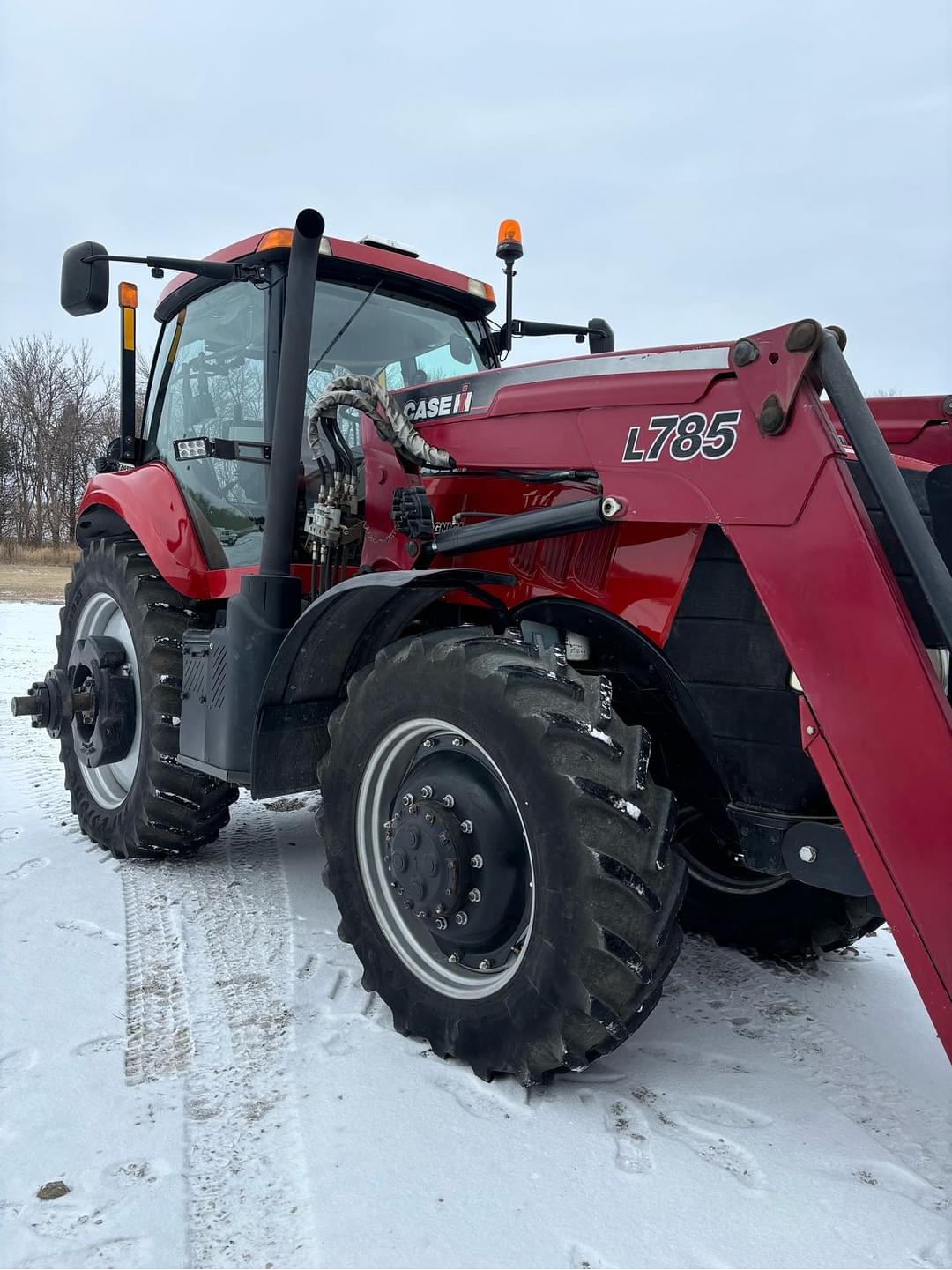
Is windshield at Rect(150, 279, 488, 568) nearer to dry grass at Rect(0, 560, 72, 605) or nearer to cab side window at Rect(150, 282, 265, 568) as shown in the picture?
cab side window at Rect(150, 282, 265, 568)

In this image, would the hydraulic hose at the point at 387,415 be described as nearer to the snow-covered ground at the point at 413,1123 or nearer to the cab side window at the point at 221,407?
the cab side window at the point at 221,407

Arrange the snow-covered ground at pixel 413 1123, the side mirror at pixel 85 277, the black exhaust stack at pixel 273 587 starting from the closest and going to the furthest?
the snow-covered ground at pixel 413 1123, the black exhaust stack at pixel 273 587, the side mirror at pixel 85 277

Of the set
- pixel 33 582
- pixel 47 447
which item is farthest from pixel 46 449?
pixel 33 582

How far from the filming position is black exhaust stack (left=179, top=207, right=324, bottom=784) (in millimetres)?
3014

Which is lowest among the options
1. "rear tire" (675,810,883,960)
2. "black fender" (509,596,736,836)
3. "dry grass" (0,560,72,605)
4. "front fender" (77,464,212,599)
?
"dry grass" (0,560,72,605)

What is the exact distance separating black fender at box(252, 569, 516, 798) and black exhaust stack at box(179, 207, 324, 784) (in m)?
0.10

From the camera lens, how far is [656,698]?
2.62 metres

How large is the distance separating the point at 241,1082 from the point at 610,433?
70.1 inches

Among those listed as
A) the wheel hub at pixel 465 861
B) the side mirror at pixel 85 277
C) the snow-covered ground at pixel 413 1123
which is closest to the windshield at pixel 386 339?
the side mirror at pixel 85 277

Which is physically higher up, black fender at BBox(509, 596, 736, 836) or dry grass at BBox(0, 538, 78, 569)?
black fender at BBox(509, 596, 736, 836)

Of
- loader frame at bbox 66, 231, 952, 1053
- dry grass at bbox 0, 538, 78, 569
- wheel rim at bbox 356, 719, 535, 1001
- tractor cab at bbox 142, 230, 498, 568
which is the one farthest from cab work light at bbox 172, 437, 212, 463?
dry grass at bbox 0, 538, 78, 569

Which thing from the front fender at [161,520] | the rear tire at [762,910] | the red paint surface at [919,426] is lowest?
the rear tire at [762,910]

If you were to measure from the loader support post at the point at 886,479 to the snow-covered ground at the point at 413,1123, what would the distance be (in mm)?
1110

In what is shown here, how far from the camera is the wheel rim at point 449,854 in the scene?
2.37 m
